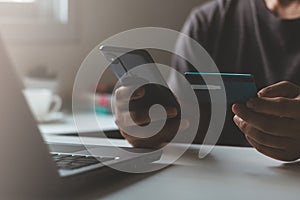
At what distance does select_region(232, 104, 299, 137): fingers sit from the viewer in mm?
680

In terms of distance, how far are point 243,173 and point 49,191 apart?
28 cm

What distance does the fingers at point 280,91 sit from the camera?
2.39 feet

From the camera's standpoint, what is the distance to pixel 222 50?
4.68 feet

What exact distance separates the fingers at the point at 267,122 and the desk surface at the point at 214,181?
0.15 ft

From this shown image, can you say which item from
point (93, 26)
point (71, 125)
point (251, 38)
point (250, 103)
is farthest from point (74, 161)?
point (93, 26)

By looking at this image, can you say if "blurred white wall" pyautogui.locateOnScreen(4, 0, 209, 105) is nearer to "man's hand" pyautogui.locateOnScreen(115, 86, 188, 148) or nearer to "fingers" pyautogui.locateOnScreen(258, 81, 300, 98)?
"man's hand" pyautogui.locateOnScreen(115, 86, 188, 148)

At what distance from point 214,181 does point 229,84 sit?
13 centimetres

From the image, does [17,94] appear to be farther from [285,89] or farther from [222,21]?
[222,21]

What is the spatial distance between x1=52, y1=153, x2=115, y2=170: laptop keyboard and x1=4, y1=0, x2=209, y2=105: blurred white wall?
1187 mm

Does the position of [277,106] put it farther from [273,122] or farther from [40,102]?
[40,102]

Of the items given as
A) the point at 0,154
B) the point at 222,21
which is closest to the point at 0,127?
the point at 0,154

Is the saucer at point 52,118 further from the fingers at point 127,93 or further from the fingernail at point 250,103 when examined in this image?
the fingernail at point 250,103

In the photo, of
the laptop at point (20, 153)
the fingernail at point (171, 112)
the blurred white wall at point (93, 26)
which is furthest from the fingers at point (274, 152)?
the blurred white wall at point (93, 26)

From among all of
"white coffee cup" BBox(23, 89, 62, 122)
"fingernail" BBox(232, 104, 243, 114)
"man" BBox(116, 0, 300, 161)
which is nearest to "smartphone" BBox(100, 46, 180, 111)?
"fingernail" BBox(232, 104, 243, 114)
